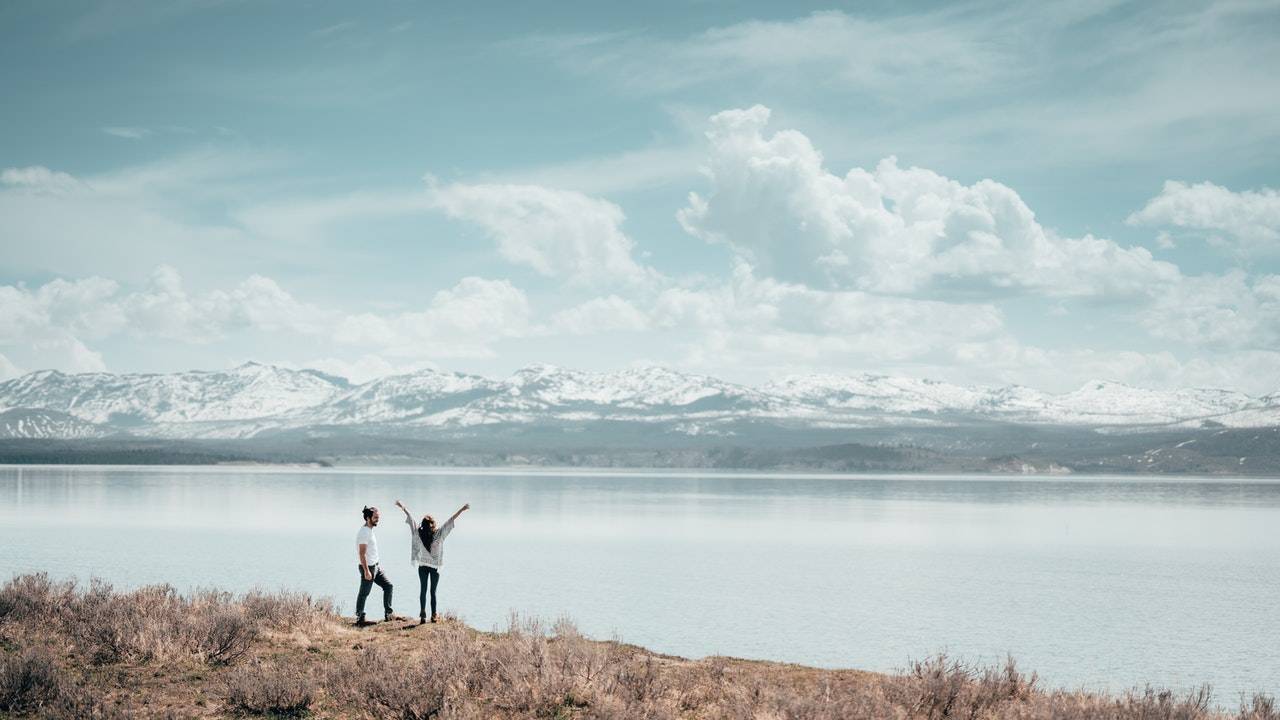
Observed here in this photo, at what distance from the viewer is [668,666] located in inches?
765

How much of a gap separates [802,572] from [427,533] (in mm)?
27225

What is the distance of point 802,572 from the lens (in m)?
48.1

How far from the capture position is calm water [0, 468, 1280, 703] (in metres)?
30.1

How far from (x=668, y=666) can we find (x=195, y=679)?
743 centimetres

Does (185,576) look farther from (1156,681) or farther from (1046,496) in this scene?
(1046,496)

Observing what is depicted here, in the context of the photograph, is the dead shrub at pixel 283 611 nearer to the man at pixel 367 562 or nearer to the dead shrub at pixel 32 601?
the man at pixel 367 562

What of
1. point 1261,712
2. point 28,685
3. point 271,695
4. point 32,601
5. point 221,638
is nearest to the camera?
point 28,685

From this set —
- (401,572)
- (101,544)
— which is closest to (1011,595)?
(401,572)

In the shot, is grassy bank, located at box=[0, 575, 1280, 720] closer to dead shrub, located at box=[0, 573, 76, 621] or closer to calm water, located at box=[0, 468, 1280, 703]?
dead shrub, located at box=[0, 573, 76, 621]

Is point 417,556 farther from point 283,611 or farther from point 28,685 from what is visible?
point 28,685

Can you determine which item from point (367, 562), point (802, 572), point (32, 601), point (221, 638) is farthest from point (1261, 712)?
point (802, 572)

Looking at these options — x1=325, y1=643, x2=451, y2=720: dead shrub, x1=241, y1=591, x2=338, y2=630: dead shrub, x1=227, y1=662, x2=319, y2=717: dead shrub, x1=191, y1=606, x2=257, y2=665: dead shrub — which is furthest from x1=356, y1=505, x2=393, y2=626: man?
x1=227, y1=662, x2=319, y2=717: dead shrub

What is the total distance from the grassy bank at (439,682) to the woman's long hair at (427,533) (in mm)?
2539

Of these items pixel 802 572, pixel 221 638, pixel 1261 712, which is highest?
pixel 221 638
